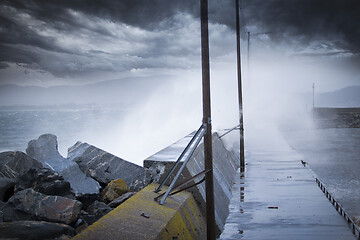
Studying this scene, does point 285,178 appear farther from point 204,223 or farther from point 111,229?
point 111,229

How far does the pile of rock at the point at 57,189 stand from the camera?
10.2 ft

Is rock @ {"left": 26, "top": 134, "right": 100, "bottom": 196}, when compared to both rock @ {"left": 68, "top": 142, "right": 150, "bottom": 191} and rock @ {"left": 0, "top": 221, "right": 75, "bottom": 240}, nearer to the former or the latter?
rock @ {"left": 68, "top": 142, "right": 150, "bottom": 191}

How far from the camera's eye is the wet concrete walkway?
5.17 metres

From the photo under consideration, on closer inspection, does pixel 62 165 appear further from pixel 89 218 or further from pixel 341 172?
pixel 341 172

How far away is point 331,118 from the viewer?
63469 millimetres

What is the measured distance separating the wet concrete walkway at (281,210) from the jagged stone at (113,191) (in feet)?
6.86

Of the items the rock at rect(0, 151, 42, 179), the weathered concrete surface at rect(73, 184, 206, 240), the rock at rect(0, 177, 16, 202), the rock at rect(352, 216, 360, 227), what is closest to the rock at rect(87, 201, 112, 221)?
the weathered concrete surface at rect(73, 184, 206, 240)

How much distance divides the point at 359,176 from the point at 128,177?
57.5ft

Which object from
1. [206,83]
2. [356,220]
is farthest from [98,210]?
[356,220]

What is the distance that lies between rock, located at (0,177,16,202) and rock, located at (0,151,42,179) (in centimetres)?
75

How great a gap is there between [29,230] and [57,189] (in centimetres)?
161

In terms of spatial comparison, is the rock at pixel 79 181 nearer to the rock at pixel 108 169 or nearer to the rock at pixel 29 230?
the rock at pixel 108 169

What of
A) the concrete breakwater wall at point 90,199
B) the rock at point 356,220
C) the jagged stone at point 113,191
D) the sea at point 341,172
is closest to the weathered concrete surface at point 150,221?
the concrete breakwater wall at point 90,199

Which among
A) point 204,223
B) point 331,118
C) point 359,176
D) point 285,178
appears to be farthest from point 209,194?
point 331,118
